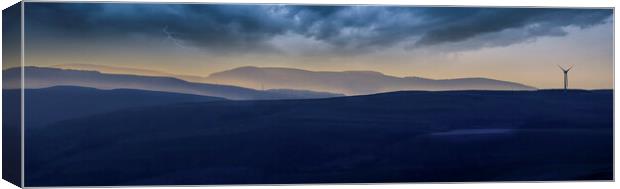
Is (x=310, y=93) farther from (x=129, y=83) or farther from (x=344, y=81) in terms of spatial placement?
(x=129, y=83)

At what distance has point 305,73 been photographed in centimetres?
1678

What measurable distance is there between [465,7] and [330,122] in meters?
2.32

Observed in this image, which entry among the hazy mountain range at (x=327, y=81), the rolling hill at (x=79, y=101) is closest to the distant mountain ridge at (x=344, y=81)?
the hazy mountain range at (x=327, y=81)

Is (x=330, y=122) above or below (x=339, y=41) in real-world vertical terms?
below

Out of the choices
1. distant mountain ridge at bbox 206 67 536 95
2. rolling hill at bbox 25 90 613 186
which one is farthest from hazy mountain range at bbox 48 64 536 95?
rolling hill at bbox 25 90 613 186

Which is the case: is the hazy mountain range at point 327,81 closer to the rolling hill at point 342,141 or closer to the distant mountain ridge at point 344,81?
the distant mountain ridge at point 344,81

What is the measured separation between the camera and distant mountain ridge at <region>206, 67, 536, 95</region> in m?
16.6

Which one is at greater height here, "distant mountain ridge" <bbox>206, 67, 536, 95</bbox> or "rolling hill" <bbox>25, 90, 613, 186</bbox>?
"distant mountain ridge" <bbox>206, 67, 536, 95</bbox>

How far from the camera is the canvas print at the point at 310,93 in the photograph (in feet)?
53.5

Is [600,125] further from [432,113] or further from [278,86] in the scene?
[278,86]

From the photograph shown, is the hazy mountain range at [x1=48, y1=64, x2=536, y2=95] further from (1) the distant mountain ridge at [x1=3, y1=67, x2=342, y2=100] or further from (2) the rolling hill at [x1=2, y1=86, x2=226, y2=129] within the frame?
(2) the rolling hill at [x1=2, y1=86, x2=226, y2=129]

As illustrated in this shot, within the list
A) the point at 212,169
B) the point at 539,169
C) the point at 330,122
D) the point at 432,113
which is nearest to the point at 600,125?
the point at 539,169

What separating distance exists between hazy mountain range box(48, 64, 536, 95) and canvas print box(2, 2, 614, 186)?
0.06ft

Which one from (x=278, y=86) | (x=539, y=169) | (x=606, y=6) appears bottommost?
(x=539, y=169)
